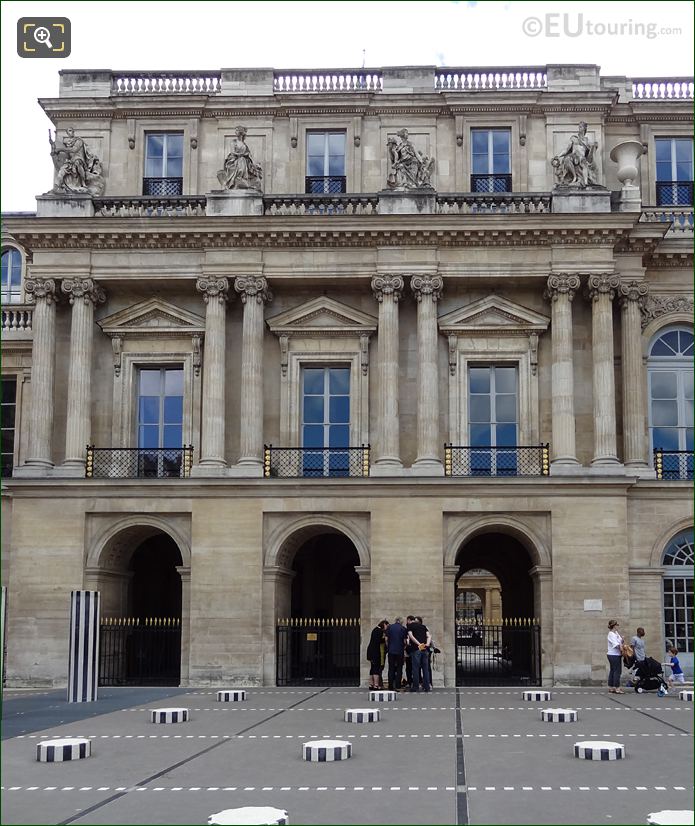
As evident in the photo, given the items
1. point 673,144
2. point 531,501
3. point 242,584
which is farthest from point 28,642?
point 673,144

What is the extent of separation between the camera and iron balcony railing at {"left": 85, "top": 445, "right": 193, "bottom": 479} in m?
34.8

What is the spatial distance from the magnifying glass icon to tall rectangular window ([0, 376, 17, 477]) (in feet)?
102

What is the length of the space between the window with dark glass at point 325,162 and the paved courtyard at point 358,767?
61.1ft

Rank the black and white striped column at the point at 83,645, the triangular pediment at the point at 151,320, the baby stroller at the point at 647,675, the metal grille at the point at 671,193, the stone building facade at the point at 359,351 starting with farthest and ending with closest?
1. the metal grille at the point at 671,193
2. the triangular pediment at the point at 151,320
3. the stone building facade at the point at 359,351
4. the baby stroller at the point at 647,675
5. the black and white striped column at the point at 83,645

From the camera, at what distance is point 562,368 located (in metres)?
34.0

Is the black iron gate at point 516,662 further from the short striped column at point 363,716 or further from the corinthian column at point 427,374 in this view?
the short striped column at point 363,716

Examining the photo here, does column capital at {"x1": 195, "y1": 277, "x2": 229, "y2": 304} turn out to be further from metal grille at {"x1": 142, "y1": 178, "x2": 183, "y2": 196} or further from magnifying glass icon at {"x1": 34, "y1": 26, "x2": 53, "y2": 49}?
magnifying glass icon at {"x1": 34, "y1": 26, "x2": 53, "y2": 49}

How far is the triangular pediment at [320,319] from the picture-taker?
3575cm

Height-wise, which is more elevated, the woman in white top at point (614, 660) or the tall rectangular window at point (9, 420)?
the tall rectangular window at point (9, 420)

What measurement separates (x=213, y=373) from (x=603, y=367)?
37.8 feet

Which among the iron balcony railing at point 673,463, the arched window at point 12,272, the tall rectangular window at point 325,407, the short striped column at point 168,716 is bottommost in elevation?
the short striped column at point 168,716

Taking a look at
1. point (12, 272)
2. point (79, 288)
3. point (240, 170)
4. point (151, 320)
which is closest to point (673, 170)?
point (240, 170)

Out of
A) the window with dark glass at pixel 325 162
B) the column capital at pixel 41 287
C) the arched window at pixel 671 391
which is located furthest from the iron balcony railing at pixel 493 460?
the column capital at pixel 41 287

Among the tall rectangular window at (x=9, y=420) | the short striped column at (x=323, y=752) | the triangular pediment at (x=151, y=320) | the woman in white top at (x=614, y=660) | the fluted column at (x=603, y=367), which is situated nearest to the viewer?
the short striped column at (x=323, y=752)
